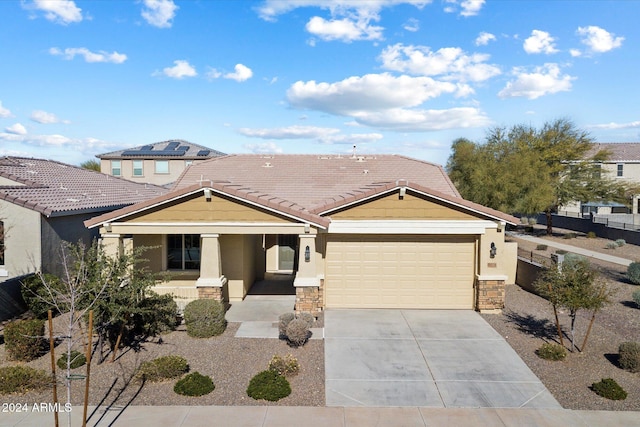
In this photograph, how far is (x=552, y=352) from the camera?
1040 cm

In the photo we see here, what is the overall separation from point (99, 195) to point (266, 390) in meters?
15.7

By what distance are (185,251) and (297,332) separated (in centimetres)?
674

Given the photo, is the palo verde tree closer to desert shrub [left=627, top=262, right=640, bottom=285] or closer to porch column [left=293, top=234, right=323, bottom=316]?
desert shrub [left=627, top=262, right=640, bottom=285]

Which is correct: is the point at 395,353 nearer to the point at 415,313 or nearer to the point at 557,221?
the point at 415,313

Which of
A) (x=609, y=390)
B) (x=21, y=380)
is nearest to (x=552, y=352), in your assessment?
(x=609, y=390)

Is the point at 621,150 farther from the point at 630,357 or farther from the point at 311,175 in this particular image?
the point at 630,357

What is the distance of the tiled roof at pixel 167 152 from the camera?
43938 millimetres

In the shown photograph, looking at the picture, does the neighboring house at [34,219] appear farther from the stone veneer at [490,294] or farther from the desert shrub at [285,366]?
the stone veneer at [490,294]

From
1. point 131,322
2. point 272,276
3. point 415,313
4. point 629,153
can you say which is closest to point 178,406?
point 131,322

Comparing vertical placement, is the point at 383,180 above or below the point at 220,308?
above

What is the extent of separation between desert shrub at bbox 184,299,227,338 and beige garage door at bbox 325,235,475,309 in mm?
3869

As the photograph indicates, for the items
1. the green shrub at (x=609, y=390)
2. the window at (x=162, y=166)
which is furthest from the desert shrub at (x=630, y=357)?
the window at (x=162, y=166)

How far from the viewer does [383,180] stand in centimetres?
1944

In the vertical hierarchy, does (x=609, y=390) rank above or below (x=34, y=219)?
below
